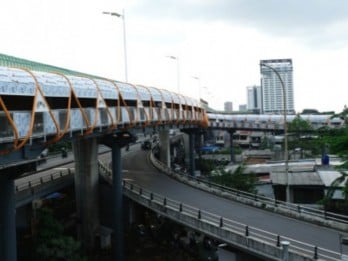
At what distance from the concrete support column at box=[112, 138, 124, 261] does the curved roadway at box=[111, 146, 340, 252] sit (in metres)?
3.63

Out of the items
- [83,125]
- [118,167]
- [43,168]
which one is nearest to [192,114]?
[43,168]

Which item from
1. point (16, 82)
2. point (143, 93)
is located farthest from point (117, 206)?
point (16, 82)

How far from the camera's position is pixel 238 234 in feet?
74.6

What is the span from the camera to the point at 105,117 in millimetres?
26953

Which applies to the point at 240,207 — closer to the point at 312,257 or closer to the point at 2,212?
the point at 312,257

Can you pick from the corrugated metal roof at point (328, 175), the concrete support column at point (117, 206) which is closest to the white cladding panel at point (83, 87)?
the concrete support column at point (117, 206)

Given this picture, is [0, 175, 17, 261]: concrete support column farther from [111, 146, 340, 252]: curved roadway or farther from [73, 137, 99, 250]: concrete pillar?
[73, 137, 99, 250]: concrete pillar

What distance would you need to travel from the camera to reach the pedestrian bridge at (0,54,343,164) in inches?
686

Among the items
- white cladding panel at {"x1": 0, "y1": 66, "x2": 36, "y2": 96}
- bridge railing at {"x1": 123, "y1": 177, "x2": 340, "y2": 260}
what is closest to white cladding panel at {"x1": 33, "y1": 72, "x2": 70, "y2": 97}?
white cladding panel at {"x1": 0, "y1": 66, "x2": 36, "y2": 96}

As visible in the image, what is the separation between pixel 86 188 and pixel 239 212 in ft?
54.2

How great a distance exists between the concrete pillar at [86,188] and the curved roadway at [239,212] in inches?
184

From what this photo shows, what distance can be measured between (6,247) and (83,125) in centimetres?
762

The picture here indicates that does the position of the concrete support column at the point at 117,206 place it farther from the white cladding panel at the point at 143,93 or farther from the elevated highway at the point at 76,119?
the white cladding panel at the point at 143,93

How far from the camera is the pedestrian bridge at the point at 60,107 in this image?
57.2ft
